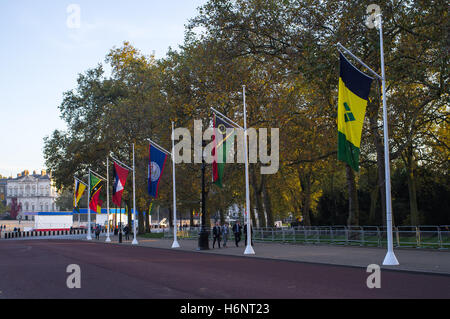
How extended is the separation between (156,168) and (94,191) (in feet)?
59.8

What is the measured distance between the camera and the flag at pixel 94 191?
170 feet

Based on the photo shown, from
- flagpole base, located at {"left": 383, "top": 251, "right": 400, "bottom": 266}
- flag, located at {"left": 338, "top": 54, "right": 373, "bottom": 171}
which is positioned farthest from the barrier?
flag, located at {"left": 338, "top": 54, "right": 373, "bottom": 171}

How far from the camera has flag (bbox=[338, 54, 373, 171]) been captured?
18906 millimetres

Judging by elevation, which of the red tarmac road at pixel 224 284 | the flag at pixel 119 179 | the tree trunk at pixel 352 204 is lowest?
the red tarmac road at pixel 224 284

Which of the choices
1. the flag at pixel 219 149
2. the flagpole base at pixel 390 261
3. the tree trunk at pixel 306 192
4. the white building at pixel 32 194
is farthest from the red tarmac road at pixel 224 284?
the white building at pixel 32 194

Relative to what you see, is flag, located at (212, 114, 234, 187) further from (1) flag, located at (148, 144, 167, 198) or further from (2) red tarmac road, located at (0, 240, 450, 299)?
(2) red tarmac road, located at (0, 240, 450, 299)

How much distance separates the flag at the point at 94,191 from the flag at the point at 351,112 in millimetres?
36221

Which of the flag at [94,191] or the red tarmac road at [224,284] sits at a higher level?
the flag at [94,191]

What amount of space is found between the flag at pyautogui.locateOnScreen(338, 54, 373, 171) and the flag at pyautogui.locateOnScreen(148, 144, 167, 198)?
61.1 ft

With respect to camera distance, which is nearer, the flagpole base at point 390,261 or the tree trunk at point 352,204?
the flagpole base at point 390,261

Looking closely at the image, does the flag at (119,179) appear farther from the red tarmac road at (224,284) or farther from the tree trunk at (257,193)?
the red tarmac road at (224,284)

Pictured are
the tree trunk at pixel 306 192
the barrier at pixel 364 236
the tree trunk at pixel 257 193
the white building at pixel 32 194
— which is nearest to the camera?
the barrier at pixel 364 236
